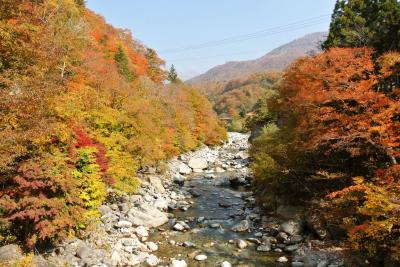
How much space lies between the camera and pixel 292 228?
17125 millimetres

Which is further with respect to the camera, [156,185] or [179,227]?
[156,185]

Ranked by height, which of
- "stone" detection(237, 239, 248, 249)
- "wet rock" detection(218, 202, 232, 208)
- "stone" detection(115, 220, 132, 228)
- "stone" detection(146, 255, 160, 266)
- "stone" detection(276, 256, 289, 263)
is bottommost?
"stone" detection(276, 256, 289, 263)

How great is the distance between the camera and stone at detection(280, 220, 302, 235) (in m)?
17.0

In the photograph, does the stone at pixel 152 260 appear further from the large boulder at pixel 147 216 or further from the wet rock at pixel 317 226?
the wet rock at pixel 317 226

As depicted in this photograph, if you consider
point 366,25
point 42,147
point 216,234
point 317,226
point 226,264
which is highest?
point 366,25

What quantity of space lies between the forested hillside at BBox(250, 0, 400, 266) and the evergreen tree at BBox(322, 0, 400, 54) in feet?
0.21

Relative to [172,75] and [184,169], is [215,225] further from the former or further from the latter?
[172,75]

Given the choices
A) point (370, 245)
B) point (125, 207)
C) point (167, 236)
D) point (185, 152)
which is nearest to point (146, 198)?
point (125, 207)

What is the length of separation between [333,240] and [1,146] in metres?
14.1

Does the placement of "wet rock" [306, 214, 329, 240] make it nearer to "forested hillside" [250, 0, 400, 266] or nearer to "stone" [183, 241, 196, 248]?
"forested hillside" [250, 0, 400, 266]

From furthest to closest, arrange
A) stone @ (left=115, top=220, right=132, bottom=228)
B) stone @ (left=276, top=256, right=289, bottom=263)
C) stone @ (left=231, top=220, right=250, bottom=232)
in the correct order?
stone @ (left=231, top=220, right=250, bottom=232), stone @ (left=115, top=220, right=132, bottom=228), stone @ (left=276, top=256, right=289, bottom=263)

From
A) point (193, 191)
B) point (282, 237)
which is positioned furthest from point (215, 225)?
point (193, 191)

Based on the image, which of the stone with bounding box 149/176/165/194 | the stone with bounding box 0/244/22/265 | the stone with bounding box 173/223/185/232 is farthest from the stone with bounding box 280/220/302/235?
the stone with bounding box 0/244/22/265

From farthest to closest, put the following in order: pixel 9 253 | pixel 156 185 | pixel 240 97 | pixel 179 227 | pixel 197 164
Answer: pixel 240 97 < pixel 197 164 < pixel 156 185 < pixel 179 227 < pixel 9 253
